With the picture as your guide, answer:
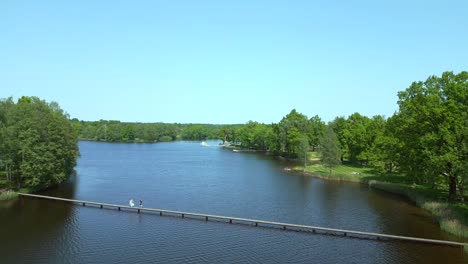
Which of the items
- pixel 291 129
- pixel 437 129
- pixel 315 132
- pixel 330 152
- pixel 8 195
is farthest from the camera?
pixel 291 129

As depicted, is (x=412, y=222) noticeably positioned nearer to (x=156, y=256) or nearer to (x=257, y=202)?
(x=257, y=202)

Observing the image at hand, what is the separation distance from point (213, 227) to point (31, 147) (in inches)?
1218

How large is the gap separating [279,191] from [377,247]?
25337 millimetres

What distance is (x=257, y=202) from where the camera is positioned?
48.7 m

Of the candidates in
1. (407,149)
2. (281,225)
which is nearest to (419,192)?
(407,149)

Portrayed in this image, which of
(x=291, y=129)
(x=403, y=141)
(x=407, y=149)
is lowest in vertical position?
(x=407, y=149)

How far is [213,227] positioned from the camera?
37.1 m

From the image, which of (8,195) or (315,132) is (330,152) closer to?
(315,132)

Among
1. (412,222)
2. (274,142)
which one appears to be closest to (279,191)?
(412,222)

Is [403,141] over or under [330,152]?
over

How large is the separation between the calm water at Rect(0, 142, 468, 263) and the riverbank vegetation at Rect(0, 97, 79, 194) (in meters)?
→ 3.47

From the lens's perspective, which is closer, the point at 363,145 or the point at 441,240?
the point at 441,240

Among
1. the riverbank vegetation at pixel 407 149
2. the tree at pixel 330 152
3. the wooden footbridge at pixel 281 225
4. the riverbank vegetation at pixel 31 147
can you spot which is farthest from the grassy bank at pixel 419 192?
the riverbank vegetation at pixel 31 147

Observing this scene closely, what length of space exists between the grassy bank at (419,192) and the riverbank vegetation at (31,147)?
1846 inches
